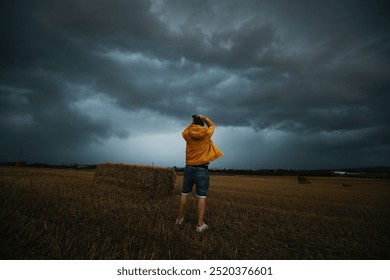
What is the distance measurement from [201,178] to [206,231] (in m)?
1.09

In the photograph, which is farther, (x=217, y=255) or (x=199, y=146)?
(x=199, y=146)

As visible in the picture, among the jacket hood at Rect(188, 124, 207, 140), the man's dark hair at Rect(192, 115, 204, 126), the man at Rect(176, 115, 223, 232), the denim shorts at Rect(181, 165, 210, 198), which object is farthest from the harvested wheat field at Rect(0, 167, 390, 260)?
the man's dark hair at Rect(192, 115, 204, 126)

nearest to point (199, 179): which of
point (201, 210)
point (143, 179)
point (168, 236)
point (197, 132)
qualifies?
point (201, 210)

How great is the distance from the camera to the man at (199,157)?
13.4 feet

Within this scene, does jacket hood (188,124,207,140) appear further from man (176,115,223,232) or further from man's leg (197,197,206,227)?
man's leg (197,197,206,227)

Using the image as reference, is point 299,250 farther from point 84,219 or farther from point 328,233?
point 84,219

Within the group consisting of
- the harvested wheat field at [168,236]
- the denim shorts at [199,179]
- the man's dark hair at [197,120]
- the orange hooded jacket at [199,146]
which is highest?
the man's dark hair at [197,120]

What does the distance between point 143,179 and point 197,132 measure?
19.9ft

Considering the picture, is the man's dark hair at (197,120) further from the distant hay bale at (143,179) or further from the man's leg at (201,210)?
the distant hay bale at (143,179)

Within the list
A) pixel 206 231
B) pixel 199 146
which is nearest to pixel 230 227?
pixel 206 231

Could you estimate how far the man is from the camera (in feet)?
13.4

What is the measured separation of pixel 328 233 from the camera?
461 centimetres

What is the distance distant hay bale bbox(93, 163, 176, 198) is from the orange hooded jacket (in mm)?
4991

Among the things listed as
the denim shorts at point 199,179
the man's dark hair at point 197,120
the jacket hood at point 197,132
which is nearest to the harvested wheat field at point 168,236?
the denim shorts at point 199,179
